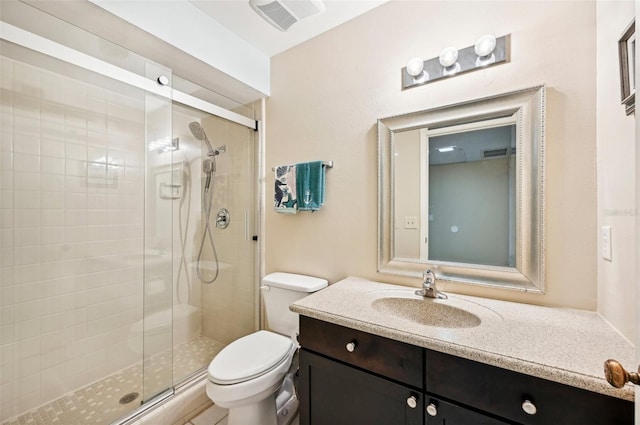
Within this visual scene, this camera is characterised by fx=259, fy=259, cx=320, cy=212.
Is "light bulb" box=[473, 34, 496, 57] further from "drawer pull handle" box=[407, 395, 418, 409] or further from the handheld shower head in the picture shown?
the handheld shower head

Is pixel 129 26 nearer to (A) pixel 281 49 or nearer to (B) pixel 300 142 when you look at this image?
(A) pixel 281 49

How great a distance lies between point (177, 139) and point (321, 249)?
1.33 metres

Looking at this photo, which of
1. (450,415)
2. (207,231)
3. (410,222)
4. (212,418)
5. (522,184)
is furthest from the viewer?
(207,231)

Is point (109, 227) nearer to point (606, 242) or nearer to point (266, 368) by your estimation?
point (266, 368)

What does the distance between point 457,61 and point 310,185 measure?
3.43 ft

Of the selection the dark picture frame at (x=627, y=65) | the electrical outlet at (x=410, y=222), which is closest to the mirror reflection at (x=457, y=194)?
the electrical outlet at (x=410, y=222)

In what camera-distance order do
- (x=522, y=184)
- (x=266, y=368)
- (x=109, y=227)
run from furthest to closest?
(x=109, y=227) → (x=266, y=368) → (x=522, y=184)

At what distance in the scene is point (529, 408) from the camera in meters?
0.71

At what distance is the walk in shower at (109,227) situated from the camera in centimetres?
150

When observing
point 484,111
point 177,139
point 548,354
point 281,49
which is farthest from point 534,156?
point 177,139

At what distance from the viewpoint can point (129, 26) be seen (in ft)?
4.27

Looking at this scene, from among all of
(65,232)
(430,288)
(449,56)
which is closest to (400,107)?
(449,56)

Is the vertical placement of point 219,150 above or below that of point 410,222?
above

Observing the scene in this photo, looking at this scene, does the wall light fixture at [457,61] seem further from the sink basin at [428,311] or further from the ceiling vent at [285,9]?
the sink basin at [428,311]
